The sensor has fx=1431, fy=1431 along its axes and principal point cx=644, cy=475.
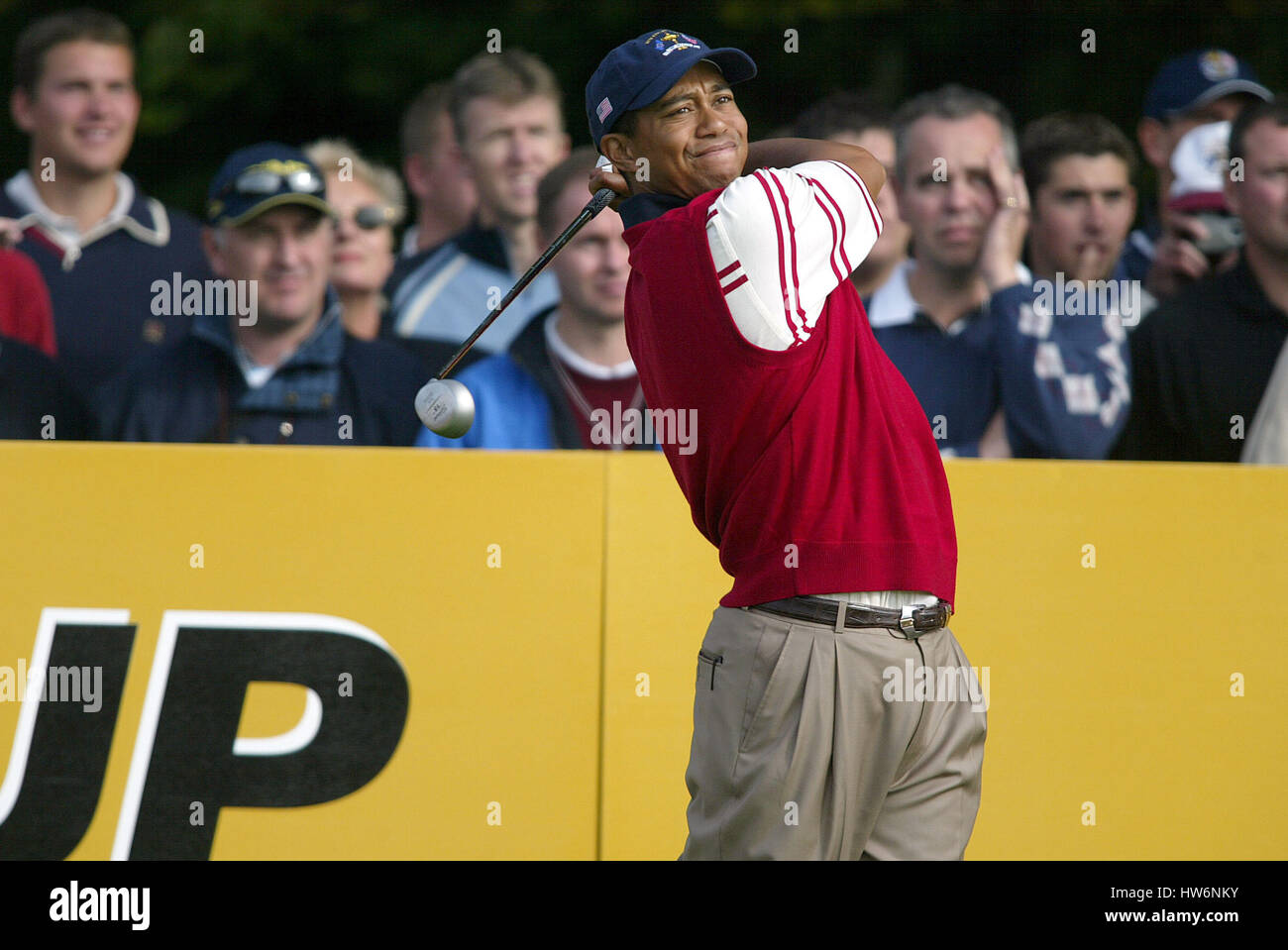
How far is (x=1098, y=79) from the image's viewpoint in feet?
23.7

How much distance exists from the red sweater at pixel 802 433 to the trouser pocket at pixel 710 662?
0.46 ft

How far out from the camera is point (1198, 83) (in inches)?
253

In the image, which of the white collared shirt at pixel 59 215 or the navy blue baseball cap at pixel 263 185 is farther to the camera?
the white collared shirt at pixel 59 215

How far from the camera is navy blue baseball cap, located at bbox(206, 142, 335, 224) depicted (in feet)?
18.9

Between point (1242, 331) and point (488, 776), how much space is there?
364 cm

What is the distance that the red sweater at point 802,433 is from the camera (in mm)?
2820

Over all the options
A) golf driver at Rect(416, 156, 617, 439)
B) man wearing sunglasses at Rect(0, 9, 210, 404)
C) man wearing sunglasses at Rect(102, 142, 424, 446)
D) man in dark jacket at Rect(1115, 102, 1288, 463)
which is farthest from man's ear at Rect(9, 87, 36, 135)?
man in dark jacket at Rect(1115, 102, 1288, 463)

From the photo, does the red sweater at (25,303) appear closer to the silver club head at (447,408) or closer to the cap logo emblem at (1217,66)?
the silver club head at (447,408)

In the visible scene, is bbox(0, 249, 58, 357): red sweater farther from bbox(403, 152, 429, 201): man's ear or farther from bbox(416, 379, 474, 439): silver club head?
bbox(416, 379, 474, 439): silver club head

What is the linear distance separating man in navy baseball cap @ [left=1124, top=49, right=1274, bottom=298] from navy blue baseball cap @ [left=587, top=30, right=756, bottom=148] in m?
3.73

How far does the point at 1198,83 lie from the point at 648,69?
4375 millimetres

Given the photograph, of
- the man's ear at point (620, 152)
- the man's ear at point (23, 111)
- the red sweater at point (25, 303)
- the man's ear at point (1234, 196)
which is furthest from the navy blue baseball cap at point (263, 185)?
the man's ear at point (1234, 196)

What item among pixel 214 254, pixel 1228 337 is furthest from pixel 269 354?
pixel 1228 337

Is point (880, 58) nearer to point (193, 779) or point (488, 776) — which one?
point (488, 776)
